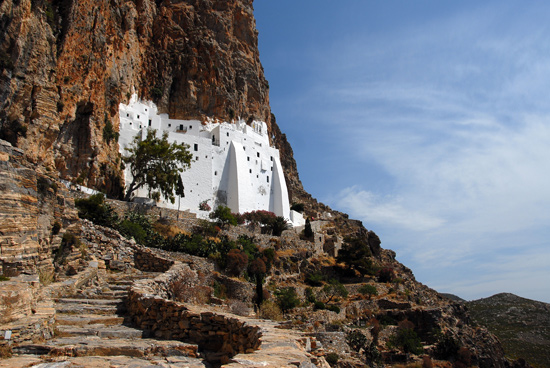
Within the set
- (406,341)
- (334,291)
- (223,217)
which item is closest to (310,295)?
(334,291)

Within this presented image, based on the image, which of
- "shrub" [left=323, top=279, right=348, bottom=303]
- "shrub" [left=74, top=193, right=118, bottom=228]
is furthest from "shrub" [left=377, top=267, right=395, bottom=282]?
"shrub" [left=74, top=193, right=118, bottom=228]

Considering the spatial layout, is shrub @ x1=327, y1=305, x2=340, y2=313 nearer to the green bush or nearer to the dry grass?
the green bush

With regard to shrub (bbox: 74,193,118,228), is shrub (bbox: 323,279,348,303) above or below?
below

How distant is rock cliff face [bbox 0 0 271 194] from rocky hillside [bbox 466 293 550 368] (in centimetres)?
3739

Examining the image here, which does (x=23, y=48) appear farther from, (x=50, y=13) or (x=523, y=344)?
(x=523, y=344)

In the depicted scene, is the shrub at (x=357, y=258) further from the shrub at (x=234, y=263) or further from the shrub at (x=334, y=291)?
the shrub at (x=234, y=263)

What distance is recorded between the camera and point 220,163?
41219 mm

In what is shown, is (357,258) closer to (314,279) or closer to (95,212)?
(314,279)

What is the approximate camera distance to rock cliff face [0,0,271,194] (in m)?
22.1

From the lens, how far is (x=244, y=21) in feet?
172

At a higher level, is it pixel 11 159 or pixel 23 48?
pixel 23 48

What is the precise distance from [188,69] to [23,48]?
22.3 metres

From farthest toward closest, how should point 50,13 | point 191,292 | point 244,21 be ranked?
point 244,21 < point 50,13 < point 191,292

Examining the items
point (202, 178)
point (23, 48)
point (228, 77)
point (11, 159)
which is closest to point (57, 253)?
point (11, 159)
